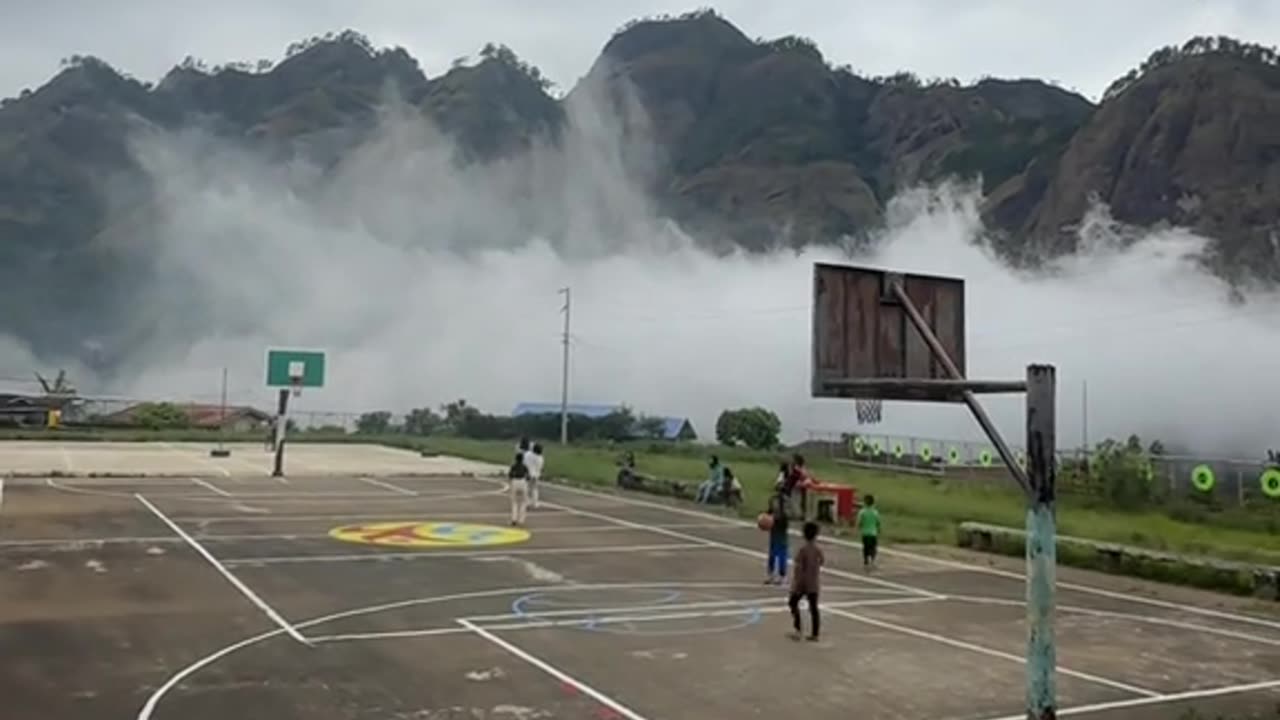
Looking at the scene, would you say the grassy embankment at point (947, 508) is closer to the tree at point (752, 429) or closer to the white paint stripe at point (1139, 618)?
the white paint stripe at point (1139, 618)

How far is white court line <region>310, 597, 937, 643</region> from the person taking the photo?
14.1 metres

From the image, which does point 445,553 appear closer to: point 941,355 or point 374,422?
point 941,355

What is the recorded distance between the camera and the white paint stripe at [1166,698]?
11.4 m

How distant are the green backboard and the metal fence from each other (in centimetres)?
2227

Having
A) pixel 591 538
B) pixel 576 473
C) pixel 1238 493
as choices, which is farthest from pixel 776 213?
pixel 591 538

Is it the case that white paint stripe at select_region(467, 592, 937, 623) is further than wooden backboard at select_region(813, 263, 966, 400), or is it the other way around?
white paint stripe at select_region(467, 592, 937, 623)

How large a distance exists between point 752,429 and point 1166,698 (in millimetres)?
58243

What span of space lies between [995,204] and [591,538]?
3268 inches

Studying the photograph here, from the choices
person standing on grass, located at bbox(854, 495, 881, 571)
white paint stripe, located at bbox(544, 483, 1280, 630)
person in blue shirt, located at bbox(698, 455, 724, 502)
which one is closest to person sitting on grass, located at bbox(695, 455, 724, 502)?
person in blue shirt, located at bbox(698, 455, 724, 502)

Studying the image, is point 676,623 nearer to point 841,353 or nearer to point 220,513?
point 841,353

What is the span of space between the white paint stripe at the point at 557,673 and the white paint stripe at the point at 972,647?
186 inches

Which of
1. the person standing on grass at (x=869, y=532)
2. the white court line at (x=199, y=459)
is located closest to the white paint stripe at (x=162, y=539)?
the person standing on grass at (x=869, y=532)

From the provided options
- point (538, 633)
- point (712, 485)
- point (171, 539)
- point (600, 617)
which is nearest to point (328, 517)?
point (171, 539)

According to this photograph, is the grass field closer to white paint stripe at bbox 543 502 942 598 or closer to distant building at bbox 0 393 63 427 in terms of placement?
white paint stripe at bbox 543 502 942 598
